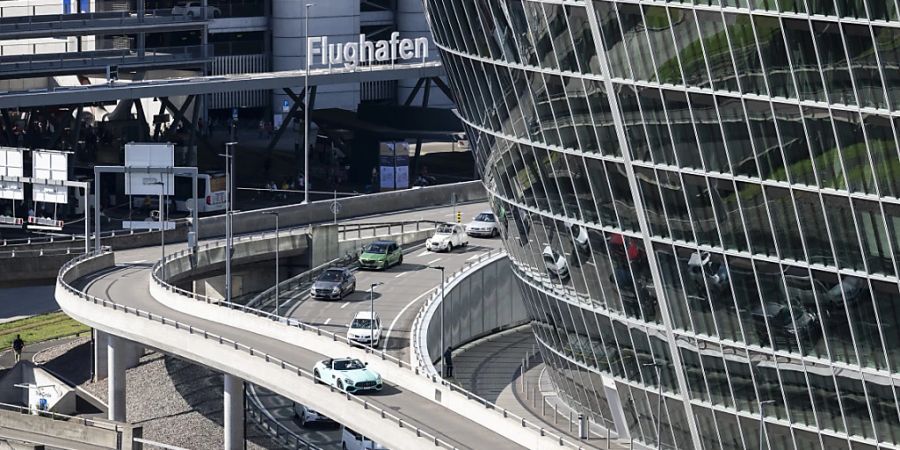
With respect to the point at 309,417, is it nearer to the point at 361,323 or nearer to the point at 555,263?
the point at 361,323

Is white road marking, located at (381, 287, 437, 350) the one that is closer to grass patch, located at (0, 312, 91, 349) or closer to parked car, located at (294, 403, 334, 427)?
parked car, located at (294, 403, 334, 427)

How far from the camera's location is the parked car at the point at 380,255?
122 metres

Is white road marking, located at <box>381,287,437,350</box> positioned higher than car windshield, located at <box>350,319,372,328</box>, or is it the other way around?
car windshield, located at <box>350,319,372,328</box>

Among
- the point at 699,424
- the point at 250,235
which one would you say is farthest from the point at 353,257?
the point at 699,424

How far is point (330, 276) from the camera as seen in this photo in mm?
113062

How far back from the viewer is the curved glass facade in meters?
66.8

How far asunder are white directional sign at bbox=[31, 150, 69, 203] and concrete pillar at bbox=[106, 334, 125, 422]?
20.8m

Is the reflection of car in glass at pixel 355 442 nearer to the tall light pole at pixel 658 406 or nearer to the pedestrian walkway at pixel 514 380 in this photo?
the pedestrian walkway at pixel 514 380

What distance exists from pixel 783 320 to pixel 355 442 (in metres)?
28.2

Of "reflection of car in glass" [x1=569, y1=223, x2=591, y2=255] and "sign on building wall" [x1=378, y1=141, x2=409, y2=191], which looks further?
"sign on building wall" [x1=378, y1=141, x2=409, y2=191]

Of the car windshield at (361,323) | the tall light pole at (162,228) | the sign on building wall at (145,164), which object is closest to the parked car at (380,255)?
the tall light pole at (162,228)

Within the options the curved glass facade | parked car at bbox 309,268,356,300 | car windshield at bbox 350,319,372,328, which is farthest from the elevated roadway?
parked car at bbox 309,268,356,300

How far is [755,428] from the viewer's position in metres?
74.6

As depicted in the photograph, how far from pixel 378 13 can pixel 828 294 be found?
121296 millimetres
